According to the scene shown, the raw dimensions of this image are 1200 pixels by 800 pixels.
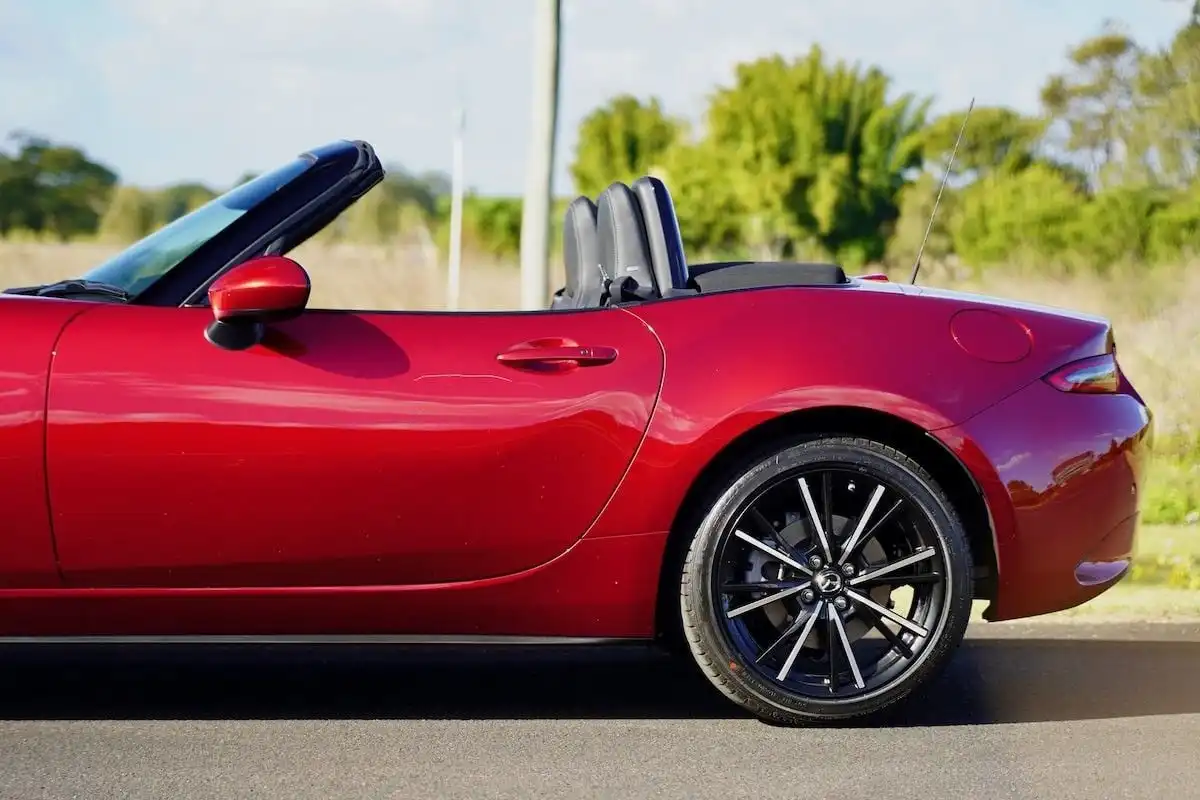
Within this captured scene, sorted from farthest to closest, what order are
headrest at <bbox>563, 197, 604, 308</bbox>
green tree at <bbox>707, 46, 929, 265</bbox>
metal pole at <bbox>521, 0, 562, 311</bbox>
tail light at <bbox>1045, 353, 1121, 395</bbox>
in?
green tree at <bbox>707, 46, 929, 265</bbox> < metal pole at <bbox>521, 0, 562, 311</bbox> < headrest at <bbox>563, 197, 604, 308</bbox> < tail light at <bbox>1045, 353, 1121, 395</bbox>

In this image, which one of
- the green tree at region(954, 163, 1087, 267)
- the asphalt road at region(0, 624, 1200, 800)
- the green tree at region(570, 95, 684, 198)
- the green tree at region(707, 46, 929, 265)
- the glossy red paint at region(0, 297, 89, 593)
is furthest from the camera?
the green tree at region(570, 95, 684, 198)

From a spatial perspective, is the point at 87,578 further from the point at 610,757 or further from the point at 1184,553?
the point at 1184,553

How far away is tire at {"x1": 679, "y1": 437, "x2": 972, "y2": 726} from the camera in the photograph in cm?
389

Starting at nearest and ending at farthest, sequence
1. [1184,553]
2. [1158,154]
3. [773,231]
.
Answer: [1184,553]
[1158,154]
[773,231]

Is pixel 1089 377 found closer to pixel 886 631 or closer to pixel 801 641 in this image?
pixel 886 631

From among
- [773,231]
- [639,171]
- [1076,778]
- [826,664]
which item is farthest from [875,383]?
[639,171]

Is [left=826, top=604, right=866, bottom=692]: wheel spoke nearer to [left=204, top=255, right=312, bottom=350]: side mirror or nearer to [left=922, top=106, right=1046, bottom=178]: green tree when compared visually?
[left=204, top=255, right=312, bottom=350]: side mirror

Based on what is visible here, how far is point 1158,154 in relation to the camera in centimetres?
2417

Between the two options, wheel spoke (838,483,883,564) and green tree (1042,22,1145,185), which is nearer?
wheel spoke (838,483,883,564)

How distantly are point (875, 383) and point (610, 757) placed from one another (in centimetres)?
108

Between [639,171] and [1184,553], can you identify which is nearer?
[1184,553]

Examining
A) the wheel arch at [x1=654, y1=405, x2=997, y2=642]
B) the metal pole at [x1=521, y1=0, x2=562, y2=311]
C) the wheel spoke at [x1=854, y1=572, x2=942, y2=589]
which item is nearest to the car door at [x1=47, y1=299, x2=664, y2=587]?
the wheel arch at [x1=654, y1=405, x2=997, y2=642]

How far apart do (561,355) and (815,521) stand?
0.73m

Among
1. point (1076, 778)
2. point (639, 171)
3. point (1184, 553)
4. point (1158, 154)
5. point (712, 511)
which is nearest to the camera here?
point (1076, 778)
